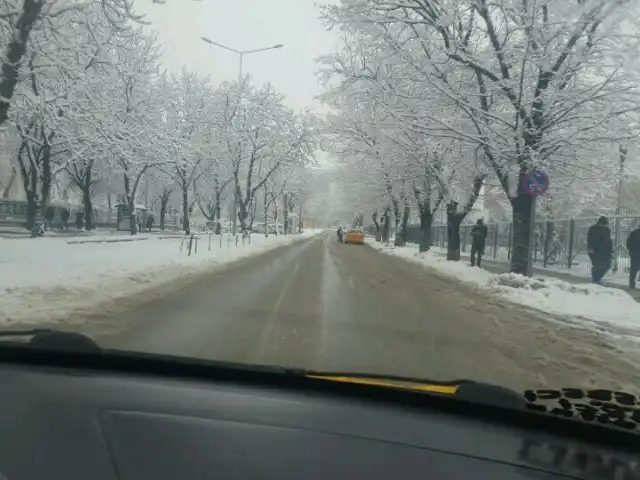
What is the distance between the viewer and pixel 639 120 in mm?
15586

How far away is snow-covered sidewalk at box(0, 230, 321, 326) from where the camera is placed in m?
9.37

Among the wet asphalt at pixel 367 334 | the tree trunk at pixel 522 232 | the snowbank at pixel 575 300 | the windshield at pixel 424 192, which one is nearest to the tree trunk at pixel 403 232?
the windshield at pixel 424 192

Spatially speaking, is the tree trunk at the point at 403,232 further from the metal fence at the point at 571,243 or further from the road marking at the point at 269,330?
the road marking at the point at 269,330

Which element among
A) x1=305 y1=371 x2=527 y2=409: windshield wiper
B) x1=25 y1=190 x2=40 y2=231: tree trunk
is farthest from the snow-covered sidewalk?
x1=25 y1=190 x2=40 y2=231: tree trunk

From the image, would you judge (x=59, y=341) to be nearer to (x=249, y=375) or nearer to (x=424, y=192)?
(x=249, y=375)

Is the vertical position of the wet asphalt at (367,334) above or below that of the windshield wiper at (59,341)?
below

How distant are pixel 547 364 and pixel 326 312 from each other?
3.59 m

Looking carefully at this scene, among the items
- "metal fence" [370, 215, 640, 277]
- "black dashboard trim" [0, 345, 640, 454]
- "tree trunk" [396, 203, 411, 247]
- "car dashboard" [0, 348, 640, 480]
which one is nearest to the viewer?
"car dashboard" [0, 348, 640, 480]

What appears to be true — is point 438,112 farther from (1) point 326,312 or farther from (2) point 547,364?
(2) point 547,364

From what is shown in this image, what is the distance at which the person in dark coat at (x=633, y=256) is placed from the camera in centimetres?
1603

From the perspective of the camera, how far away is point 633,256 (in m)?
16.3

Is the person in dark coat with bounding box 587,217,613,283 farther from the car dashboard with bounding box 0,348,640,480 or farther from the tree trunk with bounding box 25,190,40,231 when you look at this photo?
the tree trunk with bounding box 25,190,40,231

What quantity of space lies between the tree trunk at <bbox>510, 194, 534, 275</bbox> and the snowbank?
87 cm

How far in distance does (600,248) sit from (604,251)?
123 mm
